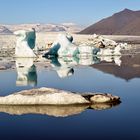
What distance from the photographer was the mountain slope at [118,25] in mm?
118062

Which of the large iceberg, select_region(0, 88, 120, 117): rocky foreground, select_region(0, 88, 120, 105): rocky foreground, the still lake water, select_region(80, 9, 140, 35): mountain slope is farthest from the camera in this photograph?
select_region(80, 9, 140, 35): mountain slope

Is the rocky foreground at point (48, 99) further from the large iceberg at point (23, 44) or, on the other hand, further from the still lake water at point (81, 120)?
the large iceberg at point (23, 44)

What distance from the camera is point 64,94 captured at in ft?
31.0

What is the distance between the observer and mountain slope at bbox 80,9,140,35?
118 meters

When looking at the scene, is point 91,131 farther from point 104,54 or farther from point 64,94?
point 104,54

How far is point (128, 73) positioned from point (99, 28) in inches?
4506

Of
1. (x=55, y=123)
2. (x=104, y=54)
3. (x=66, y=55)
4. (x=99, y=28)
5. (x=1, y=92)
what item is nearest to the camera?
(x=55, y=123)

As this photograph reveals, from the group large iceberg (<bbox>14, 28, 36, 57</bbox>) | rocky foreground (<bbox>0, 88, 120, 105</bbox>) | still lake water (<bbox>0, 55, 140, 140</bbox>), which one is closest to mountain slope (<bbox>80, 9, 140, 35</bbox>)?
large iceberg (<bbox>14, 28, 36, 57</bbox>)

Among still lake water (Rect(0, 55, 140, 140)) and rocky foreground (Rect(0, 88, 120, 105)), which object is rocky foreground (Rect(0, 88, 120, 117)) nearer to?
rocky foreground (Rect(0, 88, 120, 105))

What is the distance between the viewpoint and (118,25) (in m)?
134

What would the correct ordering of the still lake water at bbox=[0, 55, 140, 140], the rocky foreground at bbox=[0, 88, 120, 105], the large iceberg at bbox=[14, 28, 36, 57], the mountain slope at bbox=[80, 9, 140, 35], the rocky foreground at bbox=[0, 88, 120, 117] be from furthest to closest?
the mountain slope at bbox=[80, 9, 140, 35] < the large iceberg at bbox=[14, 28, 36, 57] < the rocky foreground at bbox=[0, 88, 120, 105] < the rocky foreground at bbox=[0, 88, 120, 117] < the still lake water at bbox=[0, 55, 140, 140]

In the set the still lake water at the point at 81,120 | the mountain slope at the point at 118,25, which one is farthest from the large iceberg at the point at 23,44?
the mountain slope at the point at 118,25

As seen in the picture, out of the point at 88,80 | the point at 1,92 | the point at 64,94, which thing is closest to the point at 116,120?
the point at 64,94

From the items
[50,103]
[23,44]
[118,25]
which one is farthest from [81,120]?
[118,25]
